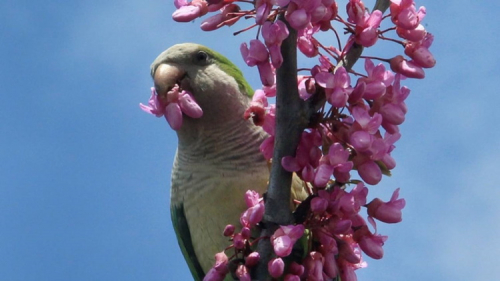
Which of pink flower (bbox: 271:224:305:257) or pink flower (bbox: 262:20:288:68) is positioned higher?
pink flower (bbox: 262:20:288:68)

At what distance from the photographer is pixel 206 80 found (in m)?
4.65

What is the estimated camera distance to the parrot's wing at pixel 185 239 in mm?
4988

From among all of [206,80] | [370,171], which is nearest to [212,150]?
[206,80]

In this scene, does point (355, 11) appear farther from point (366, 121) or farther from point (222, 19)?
point (222, 19)

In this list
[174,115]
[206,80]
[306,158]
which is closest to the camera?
[306,158]

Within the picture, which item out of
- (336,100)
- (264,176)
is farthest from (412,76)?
(264,176)

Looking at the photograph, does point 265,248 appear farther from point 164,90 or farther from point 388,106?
point 164,90

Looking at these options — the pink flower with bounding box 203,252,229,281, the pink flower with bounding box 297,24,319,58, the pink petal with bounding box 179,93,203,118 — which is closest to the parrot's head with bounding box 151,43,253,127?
the pink petal with bounding box 179,93,203,118

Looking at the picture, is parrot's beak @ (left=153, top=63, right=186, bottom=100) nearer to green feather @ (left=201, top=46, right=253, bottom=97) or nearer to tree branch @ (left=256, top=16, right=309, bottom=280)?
green feather @ (left=201, top=46, right=253, bottom=97)

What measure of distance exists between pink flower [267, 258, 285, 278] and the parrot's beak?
1.50 metres

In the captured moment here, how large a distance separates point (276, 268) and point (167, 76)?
1.92m

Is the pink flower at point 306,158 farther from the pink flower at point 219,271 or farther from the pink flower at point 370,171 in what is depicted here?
the pink flower at point 219,271

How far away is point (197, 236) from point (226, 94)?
1155mm

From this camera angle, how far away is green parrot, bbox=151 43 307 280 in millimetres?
4512
